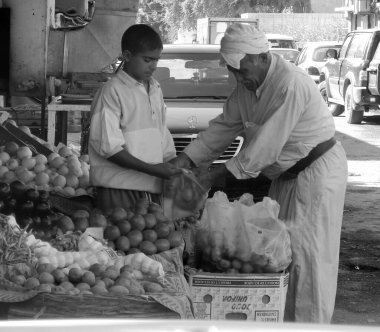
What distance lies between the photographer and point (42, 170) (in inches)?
282

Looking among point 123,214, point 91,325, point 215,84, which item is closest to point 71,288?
point 123,214

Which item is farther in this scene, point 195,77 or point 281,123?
point 195,77

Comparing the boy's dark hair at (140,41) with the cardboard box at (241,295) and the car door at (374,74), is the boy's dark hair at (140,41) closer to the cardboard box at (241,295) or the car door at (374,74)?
the cardboard box at (241,295)

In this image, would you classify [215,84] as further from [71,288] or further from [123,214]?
[71,288]

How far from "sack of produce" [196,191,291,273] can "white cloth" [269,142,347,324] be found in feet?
0.52

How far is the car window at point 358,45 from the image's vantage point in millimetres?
21327

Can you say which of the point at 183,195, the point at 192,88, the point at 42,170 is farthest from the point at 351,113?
the point at 183,195

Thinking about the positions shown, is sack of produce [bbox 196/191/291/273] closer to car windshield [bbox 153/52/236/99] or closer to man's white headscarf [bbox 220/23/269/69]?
man's white headscarf [bbox 220/23/269/69]

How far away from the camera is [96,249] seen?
4812mm

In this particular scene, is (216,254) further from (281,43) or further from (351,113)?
(281,43)

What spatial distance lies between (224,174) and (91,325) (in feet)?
10.6

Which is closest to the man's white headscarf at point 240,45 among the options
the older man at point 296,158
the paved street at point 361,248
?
the older man at point 296,158

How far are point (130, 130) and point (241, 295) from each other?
114 centimetres

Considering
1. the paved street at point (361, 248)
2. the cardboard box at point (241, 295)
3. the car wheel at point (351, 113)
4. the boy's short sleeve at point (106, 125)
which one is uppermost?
the boy's short sleeve at point (106, 125)
